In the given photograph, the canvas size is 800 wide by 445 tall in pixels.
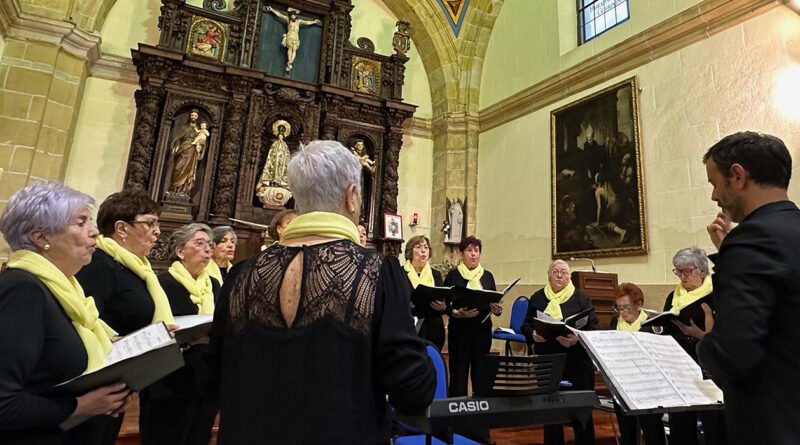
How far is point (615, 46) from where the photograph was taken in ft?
21.0

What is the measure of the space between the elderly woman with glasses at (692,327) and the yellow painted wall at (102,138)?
7539 mm

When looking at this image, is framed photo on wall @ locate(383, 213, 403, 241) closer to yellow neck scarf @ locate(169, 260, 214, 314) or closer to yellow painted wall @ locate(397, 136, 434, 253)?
yellow painted wall @ locate(397, 136, 434, 253)

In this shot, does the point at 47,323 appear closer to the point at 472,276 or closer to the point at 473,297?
the point at 473,297

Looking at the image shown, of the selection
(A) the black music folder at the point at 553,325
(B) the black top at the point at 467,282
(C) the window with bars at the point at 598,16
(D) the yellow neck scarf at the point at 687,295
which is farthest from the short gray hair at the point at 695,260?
(C) the window with bars at the point at 598,16

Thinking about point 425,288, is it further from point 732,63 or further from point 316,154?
point 732,63

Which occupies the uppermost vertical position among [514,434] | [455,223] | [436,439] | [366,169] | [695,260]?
→ [366,169]

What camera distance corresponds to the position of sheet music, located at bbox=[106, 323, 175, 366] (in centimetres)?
149

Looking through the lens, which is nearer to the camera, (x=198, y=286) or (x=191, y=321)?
(x=191, y=321)

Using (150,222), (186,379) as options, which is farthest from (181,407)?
(150,222)

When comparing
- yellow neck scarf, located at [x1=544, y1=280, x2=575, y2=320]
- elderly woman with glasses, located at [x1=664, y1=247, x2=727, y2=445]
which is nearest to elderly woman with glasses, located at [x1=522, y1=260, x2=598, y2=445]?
yellow neck scarf, located at [x1=544, y1=280, x2=575, y2=320]

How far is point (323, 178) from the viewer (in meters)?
1.29

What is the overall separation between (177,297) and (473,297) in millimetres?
2119

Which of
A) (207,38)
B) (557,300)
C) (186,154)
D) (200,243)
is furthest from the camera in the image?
(207,38)

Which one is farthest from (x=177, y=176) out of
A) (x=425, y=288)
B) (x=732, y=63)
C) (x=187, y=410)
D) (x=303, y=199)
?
(x=732, y=63)
